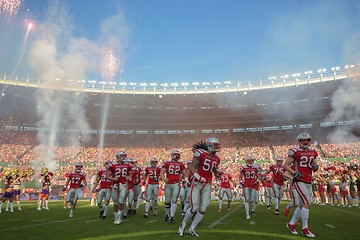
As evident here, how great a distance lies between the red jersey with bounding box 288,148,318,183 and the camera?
6.79 meters

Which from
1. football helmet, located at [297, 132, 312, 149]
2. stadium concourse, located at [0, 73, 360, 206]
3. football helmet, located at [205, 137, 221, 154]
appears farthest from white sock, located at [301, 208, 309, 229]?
stadium concourse, located at [0, 73, 360, 206]

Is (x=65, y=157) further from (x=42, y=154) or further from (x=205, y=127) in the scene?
(x=205, y=127)

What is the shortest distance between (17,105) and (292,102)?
43357mm

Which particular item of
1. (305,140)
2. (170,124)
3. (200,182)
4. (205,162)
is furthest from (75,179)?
(170,124)

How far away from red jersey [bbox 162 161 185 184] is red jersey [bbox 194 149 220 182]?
3047 millimetres

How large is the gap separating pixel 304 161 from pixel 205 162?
264cm

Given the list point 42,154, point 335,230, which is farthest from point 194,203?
point 42,154

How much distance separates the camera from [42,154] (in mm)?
39875

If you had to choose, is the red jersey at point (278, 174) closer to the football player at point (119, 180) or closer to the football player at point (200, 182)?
the football player at point (200, 182)

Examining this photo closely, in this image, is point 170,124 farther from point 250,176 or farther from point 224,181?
point 250,176

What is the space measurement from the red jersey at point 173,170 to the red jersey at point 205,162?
3047 millimetres

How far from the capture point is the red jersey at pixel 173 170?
9.62 meters

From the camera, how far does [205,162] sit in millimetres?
6602

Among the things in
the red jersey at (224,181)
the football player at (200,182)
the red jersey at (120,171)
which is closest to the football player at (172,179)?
the red jersey at (120,171)
